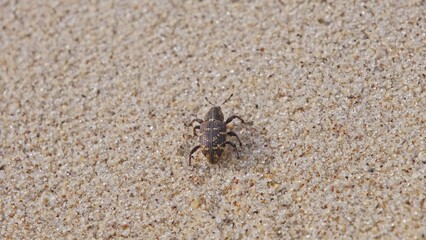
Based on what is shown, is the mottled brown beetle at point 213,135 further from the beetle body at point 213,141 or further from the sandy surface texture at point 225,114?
the sandy surface texture at point 225,114

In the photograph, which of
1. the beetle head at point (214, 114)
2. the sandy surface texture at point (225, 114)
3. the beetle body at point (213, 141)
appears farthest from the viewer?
the beetle head at point (214, 114)

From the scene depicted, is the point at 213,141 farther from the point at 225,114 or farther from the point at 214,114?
the point at 225,114

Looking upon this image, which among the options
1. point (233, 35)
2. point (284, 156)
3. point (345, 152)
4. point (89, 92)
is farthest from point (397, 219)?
point (89, 92)

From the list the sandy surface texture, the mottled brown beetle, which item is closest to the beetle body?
the mottled brown beetle

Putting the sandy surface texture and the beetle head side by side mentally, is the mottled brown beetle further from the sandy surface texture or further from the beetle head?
the sandy surface texture

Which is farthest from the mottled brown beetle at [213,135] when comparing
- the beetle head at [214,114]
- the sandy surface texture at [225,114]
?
the sandy surface texture at [225,114]
